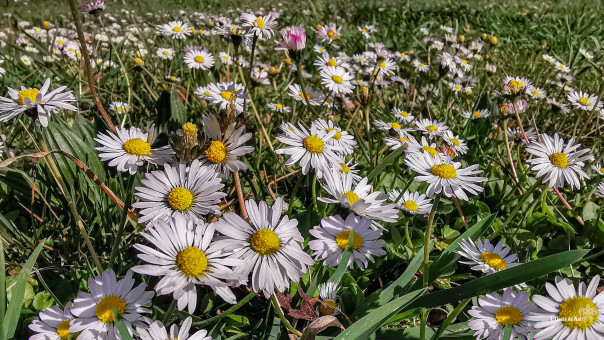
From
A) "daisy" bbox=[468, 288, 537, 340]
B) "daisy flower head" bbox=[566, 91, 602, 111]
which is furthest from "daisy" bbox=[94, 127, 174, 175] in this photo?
"daisy flower head" bbox=[566, 91, 602, 111]

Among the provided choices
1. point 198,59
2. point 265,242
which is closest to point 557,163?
point 265,242

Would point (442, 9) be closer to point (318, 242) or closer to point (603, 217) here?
point (603, 217)

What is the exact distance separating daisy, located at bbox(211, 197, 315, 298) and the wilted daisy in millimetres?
323

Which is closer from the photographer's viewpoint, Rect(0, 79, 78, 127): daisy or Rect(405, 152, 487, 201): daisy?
Rect(0, 79, 78, 127): daisy

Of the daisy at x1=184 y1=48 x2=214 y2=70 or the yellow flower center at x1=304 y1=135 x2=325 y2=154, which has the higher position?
the daisy at x1=184 y1=48 x2=214 y2=70

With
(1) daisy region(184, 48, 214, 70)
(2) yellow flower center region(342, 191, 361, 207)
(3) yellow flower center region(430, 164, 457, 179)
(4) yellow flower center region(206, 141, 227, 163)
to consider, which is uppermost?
(1) daisy region(184, 48, 214, 70)

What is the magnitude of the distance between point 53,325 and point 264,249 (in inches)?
16.0

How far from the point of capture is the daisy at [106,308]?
72 centimetres

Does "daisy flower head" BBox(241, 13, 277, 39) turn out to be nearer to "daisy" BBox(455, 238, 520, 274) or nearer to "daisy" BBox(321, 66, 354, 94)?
"daisy" BBox(321, 66, 354, 94)

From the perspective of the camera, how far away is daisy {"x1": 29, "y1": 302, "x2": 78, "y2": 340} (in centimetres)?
81

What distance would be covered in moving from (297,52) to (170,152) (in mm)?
663

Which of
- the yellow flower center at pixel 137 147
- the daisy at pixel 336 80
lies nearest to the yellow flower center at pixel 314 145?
the yellow flower center at pixel 137 147

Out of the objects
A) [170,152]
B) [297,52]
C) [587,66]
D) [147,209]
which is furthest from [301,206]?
[587,66]

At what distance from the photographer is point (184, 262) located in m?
0.69
